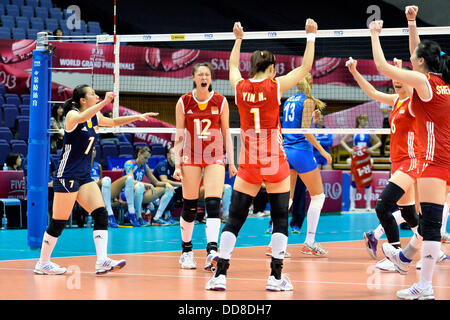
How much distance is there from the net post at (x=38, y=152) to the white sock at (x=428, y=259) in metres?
5.40

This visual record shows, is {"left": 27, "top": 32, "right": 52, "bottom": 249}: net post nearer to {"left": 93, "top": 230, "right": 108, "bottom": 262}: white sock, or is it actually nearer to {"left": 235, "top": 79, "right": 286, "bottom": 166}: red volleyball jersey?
{"left": 93, "top": 230, "right": 108, "bottom": 262}: white sock

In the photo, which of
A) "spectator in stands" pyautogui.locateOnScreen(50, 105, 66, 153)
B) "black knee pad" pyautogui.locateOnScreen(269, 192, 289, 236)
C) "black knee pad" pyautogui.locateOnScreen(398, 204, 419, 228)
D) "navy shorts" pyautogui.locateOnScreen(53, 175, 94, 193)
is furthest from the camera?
"spectator in stands" pyautogui.locateOnScreen(50, 105, 66, 153)

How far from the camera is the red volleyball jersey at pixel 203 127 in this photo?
7121 mm

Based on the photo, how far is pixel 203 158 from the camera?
7145 mm

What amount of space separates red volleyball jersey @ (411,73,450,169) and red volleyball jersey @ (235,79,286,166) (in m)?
1.18

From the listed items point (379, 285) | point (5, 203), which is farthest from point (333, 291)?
point (5, 203)

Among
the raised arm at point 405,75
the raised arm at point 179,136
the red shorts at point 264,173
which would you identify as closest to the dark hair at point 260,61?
the red shorts at point 264,173

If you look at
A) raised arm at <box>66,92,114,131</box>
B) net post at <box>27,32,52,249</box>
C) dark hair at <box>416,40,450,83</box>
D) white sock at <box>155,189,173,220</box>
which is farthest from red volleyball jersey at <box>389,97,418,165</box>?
white sock at <box>155,189,173,220</box>

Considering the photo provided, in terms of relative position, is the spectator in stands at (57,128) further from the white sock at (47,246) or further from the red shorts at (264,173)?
the red shorts at (264,173)

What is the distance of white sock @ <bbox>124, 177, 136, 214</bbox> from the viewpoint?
12.0 meters

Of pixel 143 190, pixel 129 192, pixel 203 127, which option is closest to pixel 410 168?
pixel 203 127
